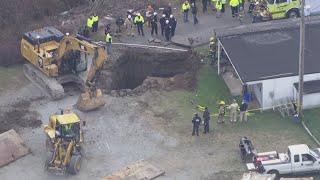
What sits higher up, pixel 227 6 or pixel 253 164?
pixel 227 6

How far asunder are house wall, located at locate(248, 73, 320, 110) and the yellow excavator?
27.1 feet

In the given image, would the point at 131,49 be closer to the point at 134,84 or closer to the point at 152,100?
the point at 134,84

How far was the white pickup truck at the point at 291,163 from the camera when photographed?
118 ft

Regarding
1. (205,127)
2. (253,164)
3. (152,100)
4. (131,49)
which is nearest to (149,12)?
(131,49)

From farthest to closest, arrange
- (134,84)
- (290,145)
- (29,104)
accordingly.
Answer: (134,84) < (29,104) < (290,145)

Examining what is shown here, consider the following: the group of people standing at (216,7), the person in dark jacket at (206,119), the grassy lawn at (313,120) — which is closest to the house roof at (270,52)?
the grassy lawn at (313,120)

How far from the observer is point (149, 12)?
5197cm

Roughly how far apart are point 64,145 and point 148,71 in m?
12.4

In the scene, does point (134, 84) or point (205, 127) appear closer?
point (205, 127)

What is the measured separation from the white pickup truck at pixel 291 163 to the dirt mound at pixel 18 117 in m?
11.7

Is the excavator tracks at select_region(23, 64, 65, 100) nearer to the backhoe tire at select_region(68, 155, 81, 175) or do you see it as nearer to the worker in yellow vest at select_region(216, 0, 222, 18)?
the backhoe tire at select_region(68, 155, 81, 175)

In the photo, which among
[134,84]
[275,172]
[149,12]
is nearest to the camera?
[275,172]

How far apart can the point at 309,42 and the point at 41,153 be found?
620 inches

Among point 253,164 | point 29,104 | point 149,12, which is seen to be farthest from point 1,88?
point 253,164
